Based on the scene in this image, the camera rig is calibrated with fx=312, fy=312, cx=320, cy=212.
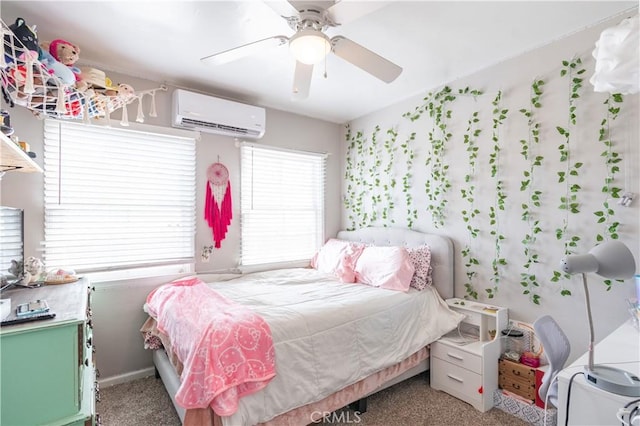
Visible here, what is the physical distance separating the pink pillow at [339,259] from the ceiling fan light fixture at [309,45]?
193 cm

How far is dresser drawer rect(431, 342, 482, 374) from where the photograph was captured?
2256mm

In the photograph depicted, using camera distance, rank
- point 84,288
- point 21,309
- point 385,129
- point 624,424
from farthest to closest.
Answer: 1. point 385,129
2. point 84,288
3. point 21,309
4. point 624,424

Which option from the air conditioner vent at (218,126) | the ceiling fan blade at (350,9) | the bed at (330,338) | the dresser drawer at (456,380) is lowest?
the dresser drawer at (456,380)

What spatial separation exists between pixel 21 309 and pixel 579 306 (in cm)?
306

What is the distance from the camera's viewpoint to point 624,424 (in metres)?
0.97

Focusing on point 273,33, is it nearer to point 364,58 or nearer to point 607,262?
point 364,58

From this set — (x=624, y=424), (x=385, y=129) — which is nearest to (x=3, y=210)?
(x=624, y=424)

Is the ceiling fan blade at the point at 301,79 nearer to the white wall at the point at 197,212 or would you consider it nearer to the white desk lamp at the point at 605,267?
the white wall at the point at 197,212

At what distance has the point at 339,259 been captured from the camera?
3193 mm

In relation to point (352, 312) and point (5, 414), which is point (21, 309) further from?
point (352, 312)

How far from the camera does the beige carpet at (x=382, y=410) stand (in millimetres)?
2109

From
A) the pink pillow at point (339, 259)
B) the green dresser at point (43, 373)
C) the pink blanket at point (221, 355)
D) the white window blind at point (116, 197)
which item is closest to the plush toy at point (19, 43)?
the green dresser at point (43, 373)

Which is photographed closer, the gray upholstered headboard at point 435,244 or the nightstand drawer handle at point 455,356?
the nightstand drawer handle at point 455,356

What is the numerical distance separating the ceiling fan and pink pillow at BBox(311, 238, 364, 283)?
5.82 feet
